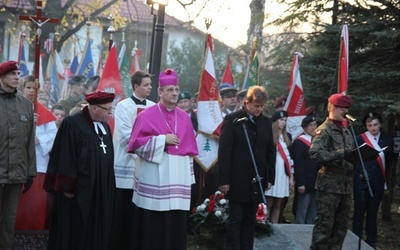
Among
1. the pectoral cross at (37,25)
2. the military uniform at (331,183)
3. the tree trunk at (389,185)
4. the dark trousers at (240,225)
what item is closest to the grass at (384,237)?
the tree trunk at (389,185)

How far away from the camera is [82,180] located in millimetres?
7629

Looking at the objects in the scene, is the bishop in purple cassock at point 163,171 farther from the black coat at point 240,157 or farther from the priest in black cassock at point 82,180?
the black coat at point 240,157

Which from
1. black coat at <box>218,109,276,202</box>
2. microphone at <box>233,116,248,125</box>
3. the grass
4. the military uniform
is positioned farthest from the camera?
the grass

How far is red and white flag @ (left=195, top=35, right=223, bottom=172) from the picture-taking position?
11.0 meters

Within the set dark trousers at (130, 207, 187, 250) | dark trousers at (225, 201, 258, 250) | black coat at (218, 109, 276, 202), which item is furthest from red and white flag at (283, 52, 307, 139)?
dark trousers at (130, 207, 187, 250)

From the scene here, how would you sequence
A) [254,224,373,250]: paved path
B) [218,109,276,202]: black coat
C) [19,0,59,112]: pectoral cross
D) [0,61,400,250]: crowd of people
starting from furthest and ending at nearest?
[254,224,373,250]: paved path → [19,0,59,112]: pectoral cross → [218,109,276,202]: black coat → [0,61,400,250]: crowd of people

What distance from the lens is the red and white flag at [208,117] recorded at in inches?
435

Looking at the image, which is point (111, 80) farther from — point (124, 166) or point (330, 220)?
point (330, 220)

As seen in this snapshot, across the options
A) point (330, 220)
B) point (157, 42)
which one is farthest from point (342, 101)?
point (157, 42)

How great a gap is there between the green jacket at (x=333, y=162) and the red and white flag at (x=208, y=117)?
2.47 meters

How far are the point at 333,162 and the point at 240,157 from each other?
1099 millimetres

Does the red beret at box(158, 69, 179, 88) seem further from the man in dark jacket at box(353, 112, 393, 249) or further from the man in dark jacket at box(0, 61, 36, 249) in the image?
the man in dark jacket at box(353, 112, 393, 249)

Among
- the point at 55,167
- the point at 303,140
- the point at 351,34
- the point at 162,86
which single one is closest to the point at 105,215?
the point at 55,167

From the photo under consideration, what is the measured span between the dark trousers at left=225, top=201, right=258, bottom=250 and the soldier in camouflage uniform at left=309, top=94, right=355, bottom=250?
0.80 metres
